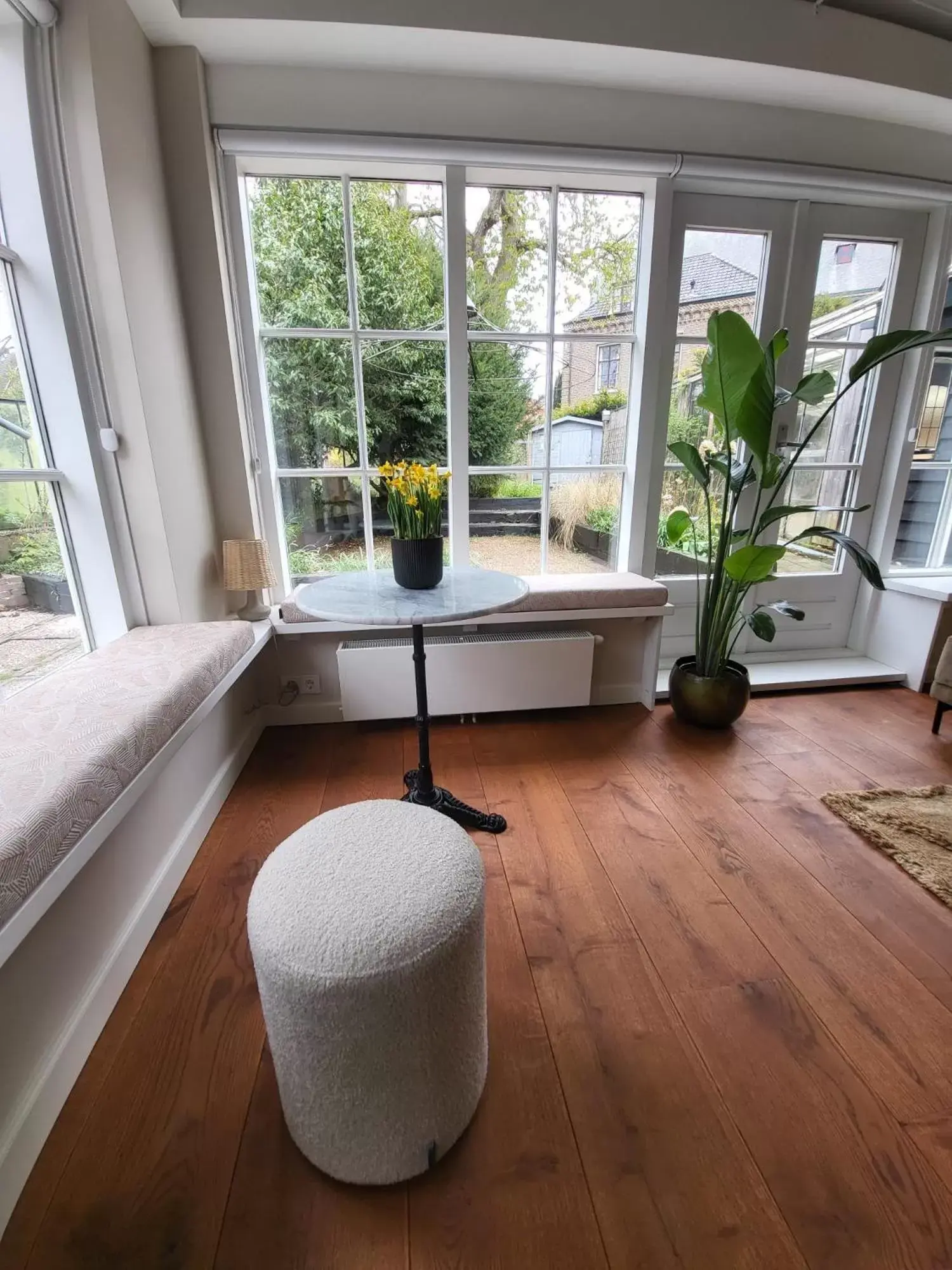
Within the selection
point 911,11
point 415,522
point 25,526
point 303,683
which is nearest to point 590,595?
point 415,522

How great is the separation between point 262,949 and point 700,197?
10.1 feet

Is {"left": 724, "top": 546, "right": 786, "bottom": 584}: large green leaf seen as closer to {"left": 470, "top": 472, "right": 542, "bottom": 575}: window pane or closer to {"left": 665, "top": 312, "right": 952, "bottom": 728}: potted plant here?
{"left": 665, "top": 312, "right": 952, "bottom": 728}: potted plant

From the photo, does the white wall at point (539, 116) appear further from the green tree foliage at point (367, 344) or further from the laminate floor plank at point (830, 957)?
the laminate floor plank at point (830, 957)

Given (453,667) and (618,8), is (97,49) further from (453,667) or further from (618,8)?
(453,667)

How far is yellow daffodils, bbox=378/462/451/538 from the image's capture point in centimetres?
149

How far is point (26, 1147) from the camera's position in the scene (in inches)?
34.6

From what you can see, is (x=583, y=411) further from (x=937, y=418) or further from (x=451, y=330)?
(x=937, y=418)

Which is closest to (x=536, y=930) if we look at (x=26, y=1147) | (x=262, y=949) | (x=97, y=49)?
(x=262, y=949)

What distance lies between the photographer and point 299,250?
79.8 inches

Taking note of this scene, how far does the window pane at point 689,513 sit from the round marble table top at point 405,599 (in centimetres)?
130

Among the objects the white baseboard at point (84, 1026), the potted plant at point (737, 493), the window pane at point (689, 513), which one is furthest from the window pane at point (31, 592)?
the window pane at point (689, 513)

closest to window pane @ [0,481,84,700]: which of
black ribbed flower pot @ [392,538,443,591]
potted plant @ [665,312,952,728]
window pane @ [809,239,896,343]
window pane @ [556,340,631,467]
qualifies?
black ribbed flower pot @ [392,538,443,591]

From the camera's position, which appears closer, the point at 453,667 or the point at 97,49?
the point at 97,49

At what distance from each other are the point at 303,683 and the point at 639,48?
261cm
